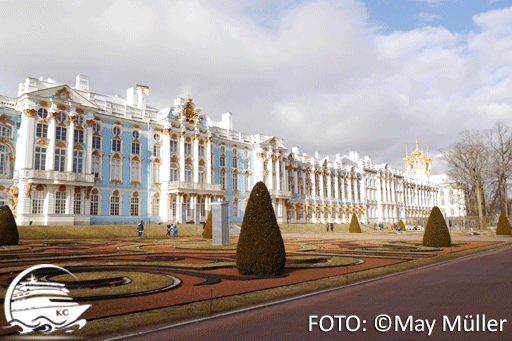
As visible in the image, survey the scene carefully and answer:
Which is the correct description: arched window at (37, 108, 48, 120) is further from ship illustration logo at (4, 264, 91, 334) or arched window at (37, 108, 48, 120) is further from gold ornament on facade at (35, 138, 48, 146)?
ship illustration logo at (4, 264, 91, 334)

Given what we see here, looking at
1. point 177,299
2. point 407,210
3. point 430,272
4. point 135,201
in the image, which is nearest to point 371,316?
point 177,299

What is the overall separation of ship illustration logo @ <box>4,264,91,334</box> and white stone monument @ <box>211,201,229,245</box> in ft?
52.0

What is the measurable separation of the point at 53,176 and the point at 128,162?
9693 mm

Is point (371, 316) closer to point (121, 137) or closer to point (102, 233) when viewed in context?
point (102, 233)

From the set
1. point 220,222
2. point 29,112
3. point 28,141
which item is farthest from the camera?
point 29,112

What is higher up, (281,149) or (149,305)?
(281,149)

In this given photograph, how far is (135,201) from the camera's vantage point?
4603 centimetres

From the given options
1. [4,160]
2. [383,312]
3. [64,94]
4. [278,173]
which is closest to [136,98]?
[64,94]

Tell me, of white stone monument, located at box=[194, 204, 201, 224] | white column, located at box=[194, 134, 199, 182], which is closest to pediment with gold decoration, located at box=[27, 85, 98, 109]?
white column, located at box=[194, 134, 199, 182]

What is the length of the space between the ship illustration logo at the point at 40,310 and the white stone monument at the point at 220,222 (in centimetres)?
1585

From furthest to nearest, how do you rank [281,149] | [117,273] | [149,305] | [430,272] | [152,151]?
1. [281,149]
2. [152,151]
3. [430,272]
4. [117,273]
5. [149,305]

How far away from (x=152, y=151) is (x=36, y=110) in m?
14.2

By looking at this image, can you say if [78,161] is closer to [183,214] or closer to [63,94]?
[63,94]

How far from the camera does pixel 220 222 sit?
25141 millimetres
